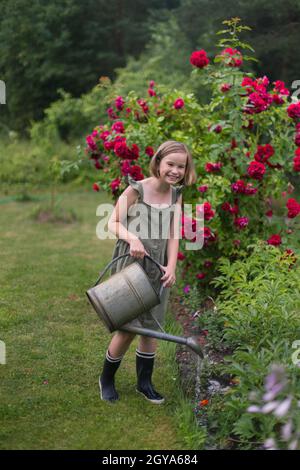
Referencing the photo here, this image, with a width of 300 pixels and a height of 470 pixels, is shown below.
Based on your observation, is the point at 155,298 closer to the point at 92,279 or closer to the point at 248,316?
the point at 248,316

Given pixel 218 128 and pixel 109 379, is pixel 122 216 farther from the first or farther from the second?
pixel 218 128

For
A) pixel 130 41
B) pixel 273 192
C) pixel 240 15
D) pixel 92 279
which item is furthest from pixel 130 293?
pixel 130 41

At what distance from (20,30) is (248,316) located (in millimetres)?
7160

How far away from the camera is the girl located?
104 inches

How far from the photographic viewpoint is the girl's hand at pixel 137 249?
2.50 meters

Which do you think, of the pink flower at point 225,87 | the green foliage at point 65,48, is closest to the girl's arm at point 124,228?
the pink flower at point 225,87

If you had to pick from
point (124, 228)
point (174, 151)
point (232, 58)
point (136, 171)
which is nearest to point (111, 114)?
point (136, 171)

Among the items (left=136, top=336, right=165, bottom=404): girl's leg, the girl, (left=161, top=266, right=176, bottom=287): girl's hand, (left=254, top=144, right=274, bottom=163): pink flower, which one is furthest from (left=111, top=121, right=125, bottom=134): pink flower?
(left=136, top=336, right=165, bottom=404): girl's leg

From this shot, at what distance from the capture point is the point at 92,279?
4.75 metres

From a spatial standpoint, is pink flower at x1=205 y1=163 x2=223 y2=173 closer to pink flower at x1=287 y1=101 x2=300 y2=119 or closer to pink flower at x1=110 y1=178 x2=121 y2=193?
pink flower at x1=287 y1=101 x2=300 y2=119

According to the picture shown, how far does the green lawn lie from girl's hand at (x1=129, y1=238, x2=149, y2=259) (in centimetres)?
75

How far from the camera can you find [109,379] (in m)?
2.76

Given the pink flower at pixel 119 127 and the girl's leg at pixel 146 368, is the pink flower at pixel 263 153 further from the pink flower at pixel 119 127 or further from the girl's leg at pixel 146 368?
the girl's leg at pixel 146 368

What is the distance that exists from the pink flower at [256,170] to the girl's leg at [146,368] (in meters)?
1.46
